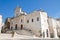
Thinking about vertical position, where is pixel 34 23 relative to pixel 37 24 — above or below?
above

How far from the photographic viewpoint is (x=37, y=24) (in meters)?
39.4

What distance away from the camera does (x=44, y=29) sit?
1581 inches

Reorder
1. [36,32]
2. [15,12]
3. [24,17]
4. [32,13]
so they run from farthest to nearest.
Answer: [15,12]
[24,17]
[32,13]
[36,32]

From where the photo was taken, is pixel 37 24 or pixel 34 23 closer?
pixel 37 24

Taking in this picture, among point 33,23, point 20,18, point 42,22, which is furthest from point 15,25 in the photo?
point 42,22

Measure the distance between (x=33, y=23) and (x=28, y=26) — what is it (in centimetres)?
257

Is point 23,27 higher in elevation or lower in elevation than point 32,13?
lower

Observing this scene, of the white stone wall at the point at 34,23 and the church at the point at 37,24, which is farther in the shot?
the white stone wall at the point at 34,23

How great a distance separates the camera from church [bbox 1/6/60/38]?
3912cm

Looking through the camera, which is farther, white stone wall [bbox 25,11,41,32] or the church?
white stone wall [bbox 25,11,41,32]

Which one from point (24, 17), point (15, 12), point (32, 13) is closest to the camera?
point (32, 13)

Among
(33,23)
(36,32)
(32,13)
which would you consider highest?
(32,13)

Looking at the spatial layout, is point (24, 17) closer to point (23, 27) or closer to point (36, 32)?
point (23, 27)

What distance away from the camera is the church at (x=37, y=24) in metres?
39.1
